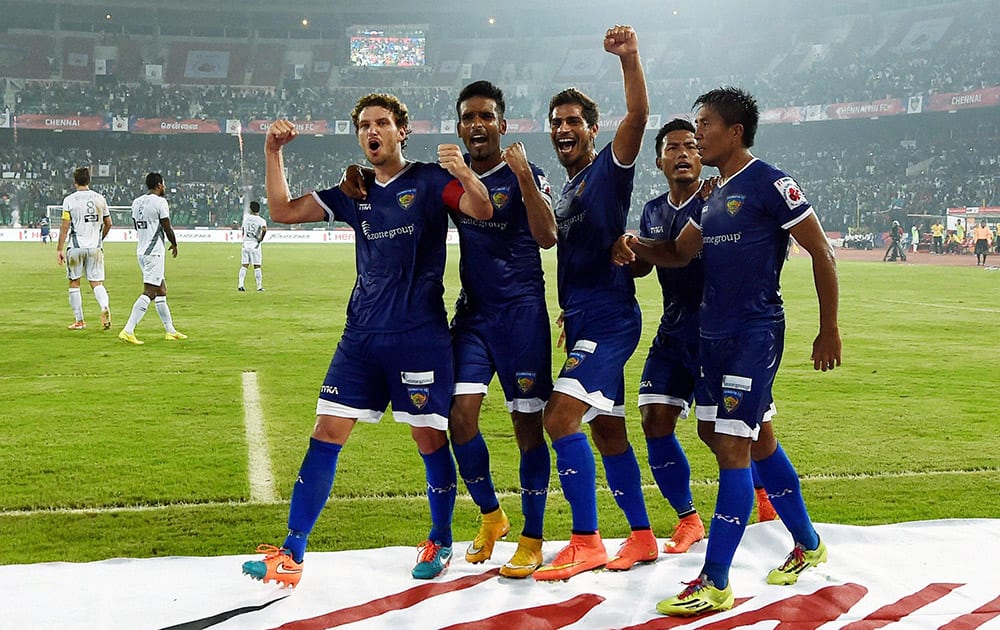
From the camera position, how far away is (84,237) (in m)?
12.6

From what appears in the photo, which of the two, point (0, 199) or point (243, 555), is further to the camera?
point (0, 199)

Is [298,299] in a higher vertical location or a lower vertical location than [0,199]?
lower

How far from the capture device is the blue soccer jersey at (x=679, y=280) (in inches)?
178

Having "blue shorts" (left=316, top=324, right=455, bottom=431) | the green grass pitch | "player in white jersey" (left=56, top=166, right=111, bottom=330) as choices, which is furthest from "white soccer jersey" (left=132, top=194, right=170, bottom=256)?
"blue shorts" (left=316, top=324, right=455, bottom=431)

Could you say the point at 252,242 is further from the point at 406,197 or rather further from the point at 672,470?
the point at 672,470

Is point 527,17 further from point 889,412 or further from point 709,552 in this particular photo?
point 709,552

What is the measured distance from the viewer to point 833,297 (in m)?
3.79

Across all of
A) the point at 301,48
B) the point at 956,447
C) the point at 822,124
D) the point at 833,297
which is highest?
the point at 301,48

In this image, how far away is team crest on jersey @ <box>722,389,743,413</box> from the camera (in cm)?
379

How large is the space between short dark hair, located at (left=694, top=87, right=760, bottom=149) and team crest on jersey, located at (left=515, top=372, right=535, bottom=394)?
1374 millimetres

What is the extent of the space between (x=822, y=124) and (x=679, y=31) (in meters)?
13.5

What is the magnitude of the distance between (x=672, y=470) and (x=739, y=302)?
1.07 meters

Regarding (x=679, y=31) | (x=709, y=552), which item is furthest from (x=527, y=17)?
(x=709, y=552)

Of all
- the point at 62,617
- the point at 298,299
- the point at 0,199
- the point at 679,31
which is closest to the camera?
the point at 62,617
